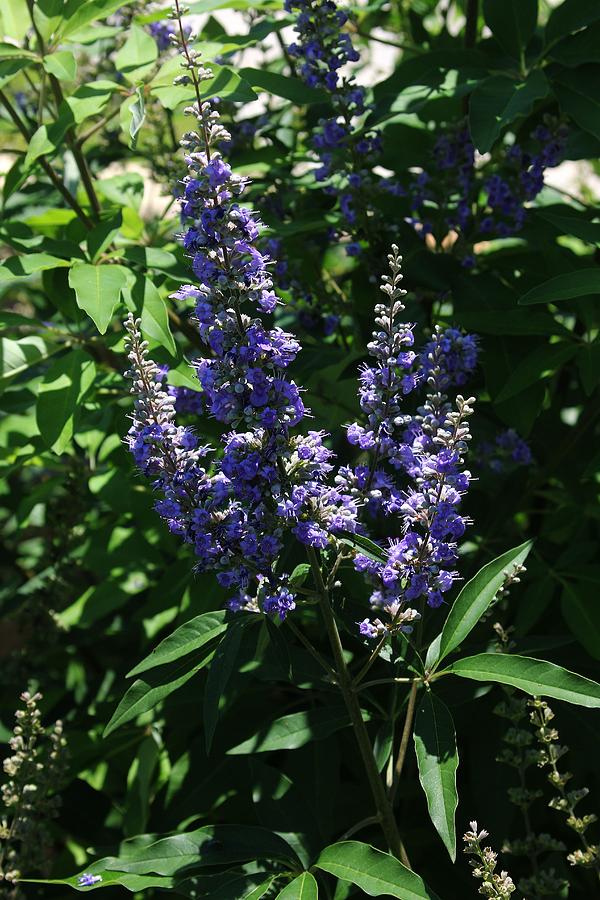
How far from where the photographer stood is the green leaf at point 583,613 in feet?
8.93

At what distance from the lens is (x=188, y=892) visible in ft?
7.30

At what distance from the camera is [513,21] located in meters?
2.86

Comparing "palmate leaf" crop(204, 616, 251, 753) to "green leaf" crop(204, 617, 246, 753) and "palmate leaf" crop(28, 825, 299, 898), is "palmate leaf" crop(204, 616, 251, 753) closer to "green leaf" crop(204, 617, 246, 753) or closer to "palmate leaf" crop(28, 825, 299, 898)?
"green leaf" crop(204, 617, 246, 753)

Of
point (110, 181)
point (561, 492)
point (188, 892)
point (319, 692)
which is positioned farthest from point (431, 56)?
point (188, 892)

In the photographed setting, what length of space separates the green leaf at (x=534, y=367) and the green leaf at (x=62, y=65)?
4.45 feet

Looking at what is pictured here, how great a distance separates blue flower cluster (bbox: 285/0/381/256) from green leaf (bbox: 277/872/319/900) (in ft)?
5.34

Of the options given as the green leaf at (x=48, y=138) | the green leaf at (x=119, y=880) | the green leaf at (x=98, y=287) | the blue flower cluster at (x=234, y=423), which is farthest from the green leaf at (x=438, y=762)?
the green leaf at (x=48, y=138)

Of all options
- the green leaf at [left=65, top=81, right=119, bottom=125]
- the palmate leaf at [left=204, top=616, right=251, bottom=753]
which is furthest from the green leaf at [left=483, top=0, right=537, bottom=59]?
the palmate leaf at [left=204, top=616, right=251, bottom=753]

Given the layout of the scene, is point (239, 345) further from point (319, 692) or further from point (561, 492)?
point (561, 492)

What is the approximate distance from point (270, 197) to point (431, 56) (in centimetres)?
65

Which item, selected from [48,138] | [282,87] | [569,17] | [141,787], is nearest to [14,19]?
[48,138]

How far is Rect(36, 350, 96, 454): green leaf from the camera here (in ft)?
8.39

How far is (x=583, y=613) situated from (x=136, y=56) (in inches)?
78.1

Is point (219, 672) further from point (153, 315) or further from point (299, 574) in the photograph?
point (153, 315)
